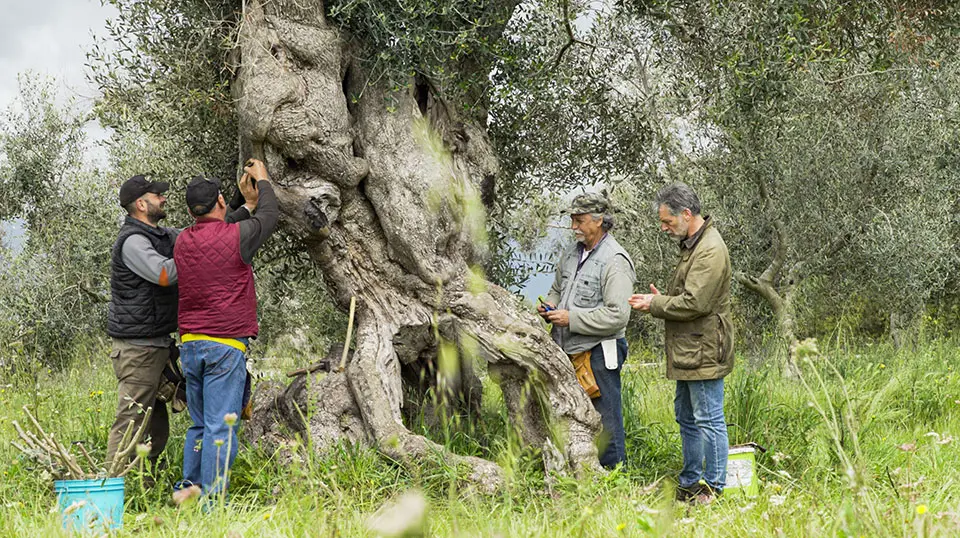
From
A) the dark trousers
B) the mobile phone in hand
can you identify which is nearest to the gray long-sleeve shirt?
the dark trousers

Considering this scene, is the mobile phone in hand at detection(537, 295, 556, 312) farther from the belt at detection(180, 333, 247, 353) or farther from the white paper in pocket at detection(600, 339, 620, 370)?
the belt at detection(180, 333, 247, 353)

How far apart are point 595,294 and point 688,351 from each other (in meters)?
1.03

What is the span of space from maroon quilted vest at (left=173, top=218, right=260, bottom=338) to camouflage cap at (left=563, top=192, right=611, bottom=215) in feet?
8.77

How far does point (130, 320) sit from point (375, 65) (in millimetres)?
2889

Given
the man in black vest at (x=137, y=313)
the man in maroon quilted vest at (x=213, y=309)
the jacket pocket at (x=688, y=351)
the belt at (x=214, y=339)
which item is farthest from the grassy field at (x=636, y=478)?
the belt at (x=214, y=339)

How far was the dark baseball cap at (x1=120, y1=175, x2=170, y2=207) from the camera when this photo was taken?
6.75 meters

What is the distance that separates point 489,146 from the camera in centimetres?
843

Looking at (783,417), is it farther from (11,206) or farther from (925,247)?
(11,206)

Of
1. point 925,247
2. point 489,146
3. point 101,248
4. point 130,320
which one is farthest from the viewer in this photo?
point 101,248

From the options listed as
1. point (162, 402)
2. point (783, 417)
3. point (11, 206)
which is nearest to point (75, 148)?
point (11, 206)

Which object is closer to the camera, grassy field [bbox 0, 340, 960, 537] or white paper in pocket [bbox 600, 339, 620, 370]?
grassy field [bbox 0, 340, 960, 537]

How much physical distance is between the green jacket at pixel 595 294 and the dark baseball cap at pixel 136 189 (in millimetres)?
3398

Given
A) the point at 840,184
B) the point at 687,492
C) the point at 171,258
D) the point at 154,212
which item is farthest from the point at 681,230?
the point at 840,184

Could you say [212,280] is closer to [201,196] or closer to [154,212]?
[201,196]
